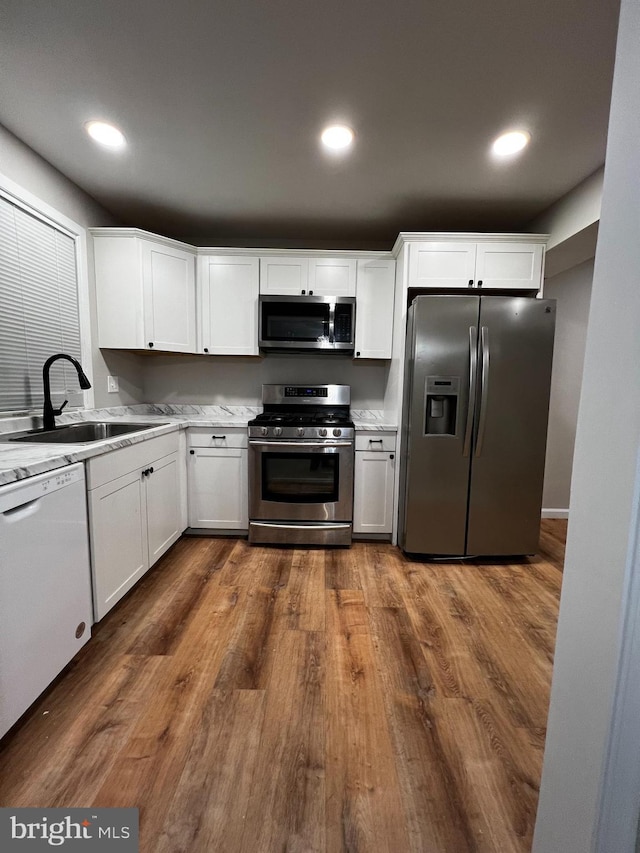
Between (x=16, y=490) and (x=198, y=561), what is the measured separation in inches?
59.7

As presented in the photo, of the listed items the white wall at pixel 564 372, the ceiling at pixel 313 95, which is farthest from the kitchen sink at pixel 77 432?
the white wall at pixel 564 372

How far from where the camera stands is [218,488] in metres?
2.77

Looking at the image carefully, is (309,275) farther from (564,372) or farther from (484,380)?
(564,372)

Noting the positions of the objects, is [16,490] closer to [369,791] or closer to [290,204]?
[369,791]

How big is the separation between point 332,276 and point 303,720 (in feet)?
8.99

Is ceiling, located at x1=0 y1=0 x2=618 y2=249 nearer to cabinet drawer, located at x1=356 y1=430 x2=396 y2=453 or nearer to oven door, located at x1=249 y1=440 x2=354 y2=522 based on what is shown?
cabinet drawer, located at x1=356 y1=430 x2=396 y2=453

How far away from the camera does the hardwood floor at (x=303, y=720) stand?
100 centimetres

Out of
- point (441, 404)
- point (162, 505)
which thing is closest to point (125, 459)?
point (162, 505)

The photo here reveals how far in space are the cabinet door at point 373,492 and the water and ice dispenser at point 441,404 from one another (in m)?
0.41

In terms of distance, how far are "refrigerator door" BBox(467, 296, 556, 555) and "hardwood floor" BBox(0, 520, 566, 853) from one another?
46cm

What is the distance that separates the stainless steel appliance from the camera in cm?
262

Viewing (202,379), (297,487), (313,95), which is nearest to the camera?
(313,95)

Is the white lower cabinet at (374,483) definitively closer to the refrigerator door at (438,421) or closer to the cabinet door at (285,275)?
the refrigerator door at (438,421)

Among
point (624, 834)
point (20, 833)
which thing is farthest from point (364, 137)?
point (20, 833)
